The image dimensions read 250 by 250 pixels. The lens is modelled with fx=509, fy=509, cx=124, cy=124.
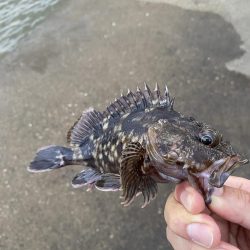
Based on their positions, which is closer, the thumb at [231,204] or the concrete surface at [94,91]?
the thumb at [231,204]

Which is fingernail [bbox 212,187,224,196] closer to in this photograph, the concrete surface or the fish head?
the fish head

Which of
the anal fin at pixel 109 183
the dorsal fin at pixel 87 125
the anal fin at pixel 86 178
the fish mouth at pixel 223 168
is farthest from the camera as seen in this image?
the dorsal fin at pixel 87 125

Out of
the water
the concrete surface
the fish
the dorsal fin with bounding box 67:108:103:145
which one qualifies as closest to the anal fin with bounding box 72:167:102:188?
the fish

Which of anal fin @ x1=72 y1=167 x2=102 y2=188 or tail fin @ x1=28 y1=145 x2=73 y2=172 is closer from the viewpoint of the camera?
anal fin @ x1=72 y1=167 x2=102 y2=188

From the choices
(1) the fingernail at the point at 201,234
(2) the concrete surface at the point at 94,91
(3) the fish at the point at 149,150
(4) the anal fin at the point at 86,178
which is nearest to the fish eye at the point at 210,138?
(3) the fish at the point at 149,150

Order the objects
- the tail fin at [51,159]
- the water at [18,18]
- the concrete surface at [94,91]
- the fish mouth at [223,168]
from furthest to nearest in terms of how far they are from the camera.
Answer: the water at [18,18], the concrete surface at [94,91], the tail fin at [51,159], the fish mouth at [223,168]

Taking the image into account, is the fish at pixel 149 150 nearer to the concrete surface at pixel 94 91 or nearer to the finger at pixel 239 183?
the finger at pixel 239 183
